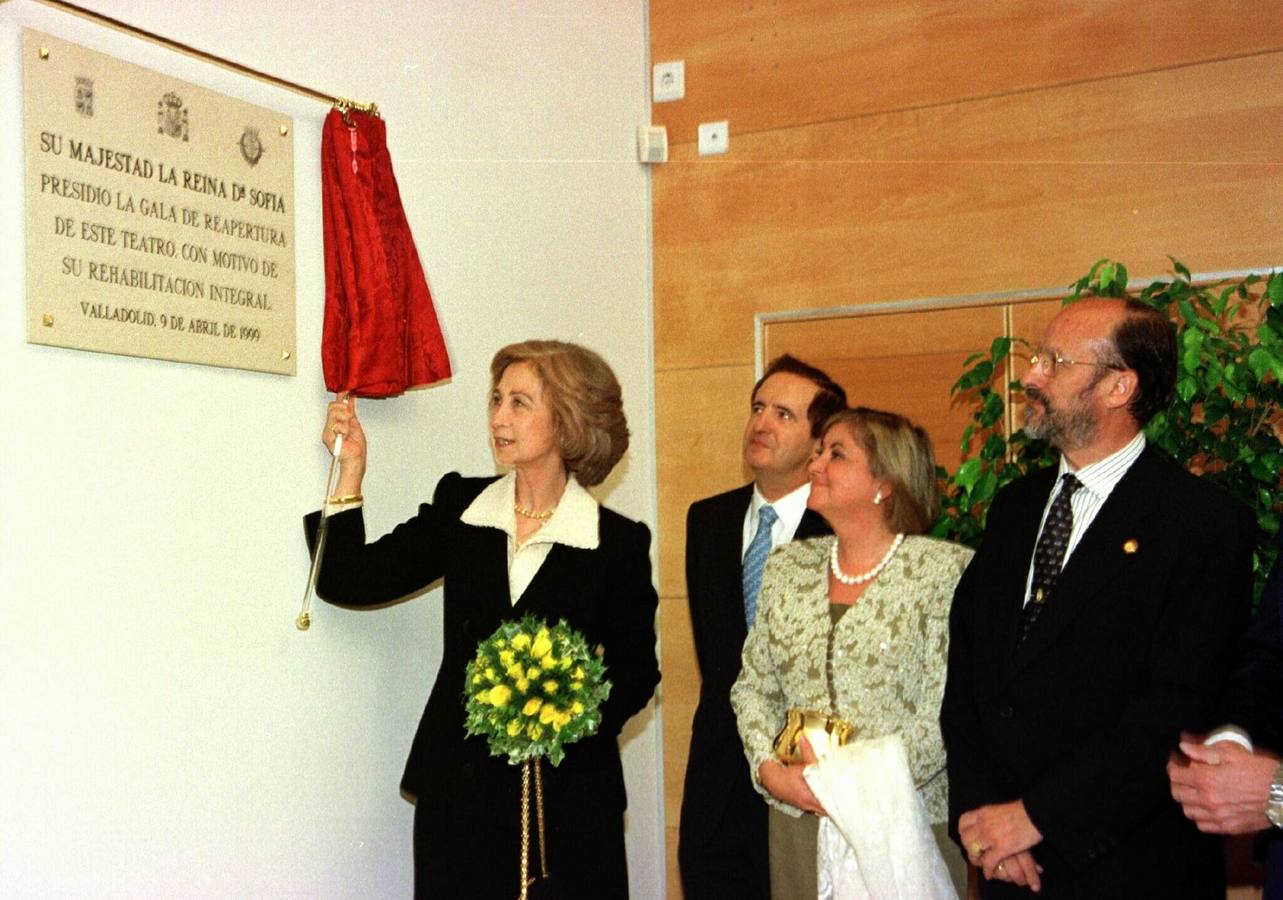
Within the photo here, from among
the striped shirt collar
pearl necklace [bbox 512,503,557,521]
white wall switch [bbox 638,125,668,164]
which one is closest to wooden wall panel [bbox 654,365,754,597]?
white wall switch [bbox 638,125,668,164]

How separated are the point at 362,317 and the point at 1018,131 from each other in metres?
2.11

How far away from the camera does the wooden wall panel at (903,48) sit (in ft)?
13.6

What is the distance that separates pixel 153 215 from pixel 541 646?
4.01 feet

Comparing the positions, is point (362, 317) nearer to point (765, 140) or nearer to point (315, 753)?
point (315, 753)

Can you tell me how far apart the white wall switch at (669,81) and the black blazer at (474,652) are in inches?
79.4

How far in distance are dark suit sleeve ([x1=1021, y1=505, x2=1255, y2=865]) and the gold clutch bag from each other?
0.45 meters

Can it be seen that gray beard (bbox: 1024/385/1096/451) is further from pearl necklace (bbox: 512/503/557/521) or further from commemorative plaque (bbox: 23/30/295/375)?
commemorative plaque (bbox: 23/30/295/375)

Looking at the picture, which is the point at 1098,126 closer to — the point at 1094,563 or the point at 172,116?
the point at 1094,563

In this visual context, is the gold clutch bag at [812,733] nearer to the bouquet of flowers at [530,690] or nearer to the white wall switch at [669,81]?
the bouquet of flowers at [530,690]

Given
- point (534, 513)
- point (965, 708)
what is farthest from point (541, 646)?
point (965, 708)

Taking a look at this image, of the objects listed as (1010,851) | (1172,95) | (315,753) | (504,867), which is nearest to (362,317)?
(315,753)

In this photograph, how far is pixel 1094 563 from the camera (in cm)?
272

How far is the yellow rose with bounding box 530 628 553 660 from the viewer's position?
3.05 m

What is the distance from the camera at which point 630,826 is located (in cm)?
472
